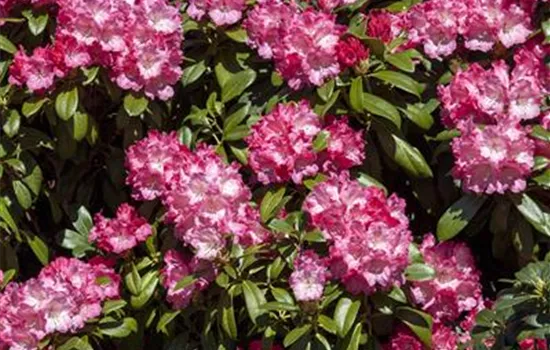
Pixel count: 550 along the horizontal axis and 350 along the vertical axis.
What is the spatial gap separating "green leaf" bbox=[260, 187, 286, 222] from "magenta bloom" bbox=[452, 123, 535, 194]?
45 cm

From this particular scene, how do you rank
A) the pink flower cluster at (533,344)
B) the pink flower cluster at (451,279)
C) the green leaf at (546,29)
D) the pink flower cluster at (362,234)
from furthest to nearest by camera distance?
the green leaf at (546,29)
the pink flower cluster at (451,279)
the pink flower cluster at (362,234)
the pink flower cluster at (533,344)

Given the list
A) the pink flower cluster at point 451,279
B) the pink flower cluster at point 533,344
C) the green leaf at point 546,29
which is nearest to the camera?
the pink flower cluster at point 533,344

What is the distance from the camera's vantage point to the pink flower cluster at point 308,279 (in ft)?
9.57

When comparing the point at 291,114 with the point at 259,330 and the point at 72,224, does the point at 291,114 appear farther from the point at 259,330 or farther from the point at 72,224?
the point at 72,224

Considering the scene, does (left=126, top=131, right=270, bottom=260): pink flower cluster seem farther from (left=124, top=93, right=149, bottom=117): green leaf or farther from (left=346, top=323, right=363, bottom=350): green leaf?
(left=346, top=323, right=363, bottom=350): green leaf

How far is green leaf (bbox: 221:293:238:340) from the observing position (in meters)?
3.06

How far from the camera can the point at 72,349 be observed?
3076 mm

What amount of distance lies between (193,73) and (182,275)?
650 mm

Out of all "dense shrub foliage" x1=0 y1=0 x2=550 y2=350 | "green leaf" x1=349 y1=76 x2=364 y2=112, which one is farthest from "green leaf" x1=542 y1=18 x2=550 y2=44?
"green leaf" x1=349 y1=76 x2=364 y2=112

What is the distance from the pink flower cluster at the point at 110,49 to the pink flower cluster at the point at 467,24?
1.95 ft

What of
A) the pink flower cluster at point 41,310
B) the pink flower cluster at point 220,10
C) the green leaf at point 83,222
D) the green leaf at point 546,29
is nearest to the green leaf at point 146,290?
the pink flower cluster at point 41,310

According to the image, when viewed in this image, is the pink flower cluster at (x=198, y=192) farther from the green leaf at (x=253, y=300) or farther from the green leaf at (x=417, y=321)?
the green leaf at (x=417, y=321)

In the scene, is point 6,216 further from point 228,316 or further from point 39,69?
point 228,316

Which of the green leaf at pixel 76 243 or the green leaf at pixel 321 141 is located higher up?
the green leaf at pixel 321 141
